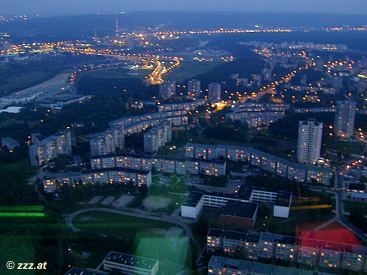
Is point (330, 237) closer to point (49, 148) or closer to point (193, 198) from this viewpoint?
point (193, 198)

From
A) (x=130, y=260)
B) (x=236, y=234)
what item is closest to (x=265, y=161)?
(x=236, y=234)

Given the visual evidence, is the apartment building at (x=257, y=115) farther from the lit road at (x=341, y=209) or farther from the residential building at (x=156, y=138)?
the lit road at (x=341, y=209)

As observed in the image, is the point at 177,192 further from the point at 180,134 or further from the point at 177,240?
the point at 180,134

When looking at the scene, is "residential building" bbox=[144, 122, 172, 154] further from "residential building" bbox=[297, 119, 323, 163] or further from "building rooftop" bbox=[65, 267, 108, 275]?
"building rooftop" bbox=[65, 267, 108, 275]

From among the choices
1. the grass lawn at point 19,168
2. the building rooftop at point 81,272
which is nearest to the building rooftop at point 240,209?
the building rooftop at point 81,272

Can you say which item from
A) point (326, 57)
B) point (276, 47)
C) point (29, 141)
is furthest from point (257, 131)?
point (276, 47)

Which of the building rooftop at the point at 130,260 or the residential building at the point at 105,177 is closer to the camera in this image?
the building rooftop at the point at 130,260
